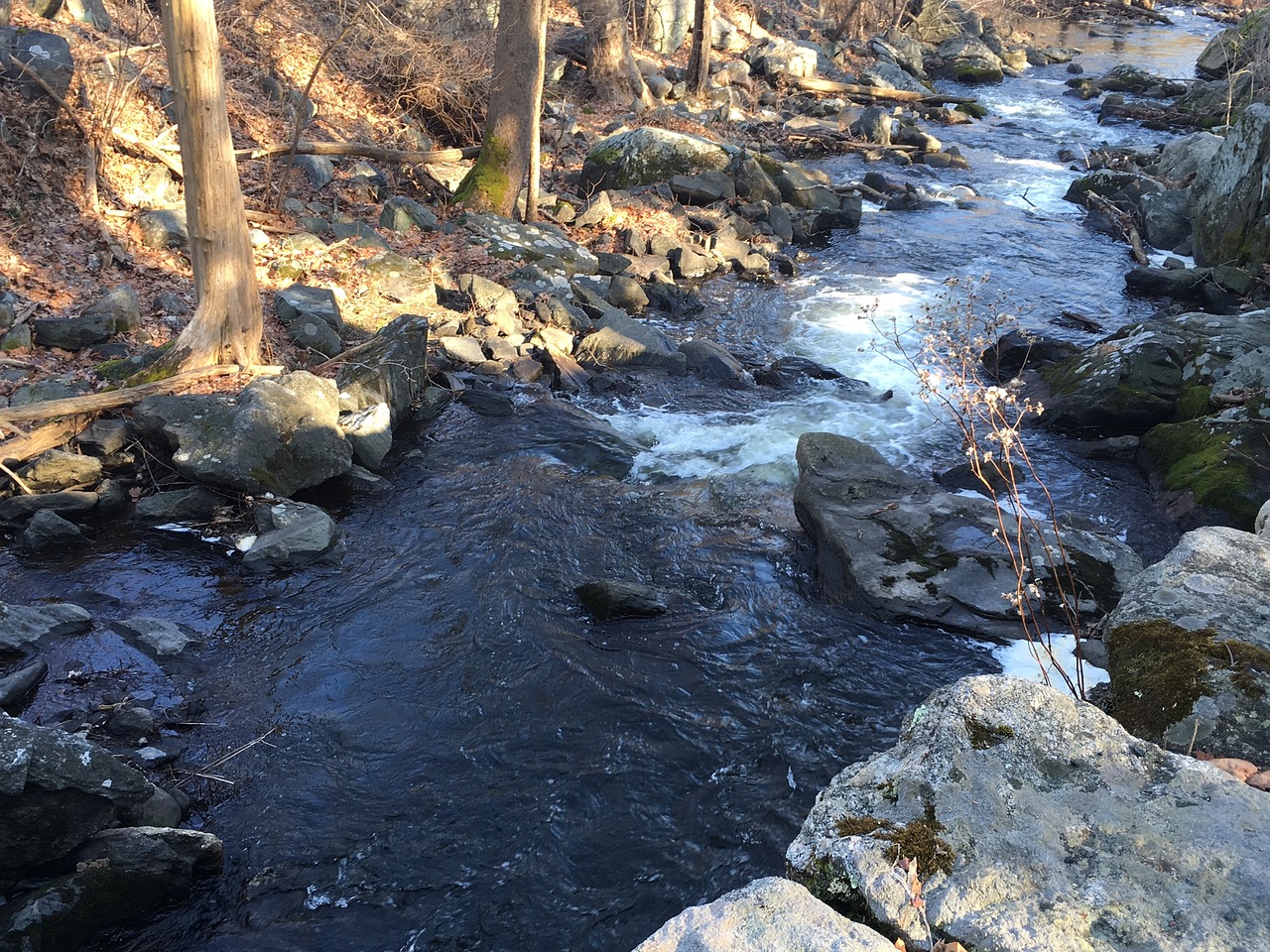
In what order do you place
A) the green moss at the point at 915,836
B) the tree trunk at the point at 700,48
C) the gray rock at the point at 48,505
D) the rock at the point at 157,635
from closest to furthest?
the green moss at the point at 915,836 < the rock at the point at 157,635 < the gray rock at the point at 48,505 < the tree trunk at the point at 700,48

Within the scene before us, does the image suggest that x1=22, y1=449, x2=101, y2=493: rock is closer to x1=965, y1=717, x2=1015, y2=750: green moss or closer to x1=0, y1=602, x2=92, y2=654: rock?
x1=0, y1=602, x2=92, y2=654: rock

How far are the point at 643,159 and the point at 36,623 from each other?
12.3 m

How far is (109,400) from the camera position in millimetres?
8086

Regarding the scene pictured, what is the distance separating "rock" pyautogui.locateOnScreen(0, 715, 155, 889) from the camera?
4289 millimetres

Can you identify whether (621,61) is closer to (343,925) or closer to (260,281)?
(260,281)

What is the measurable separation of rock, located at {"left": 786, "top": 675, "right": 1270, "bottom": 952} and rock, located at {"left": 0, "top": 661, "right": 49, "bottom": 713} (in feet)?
16.0

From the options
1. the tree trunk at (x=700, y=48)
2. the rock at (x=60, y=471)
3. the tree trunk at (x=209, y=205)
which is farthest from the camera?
the tree trunk at (x=700, y=48)

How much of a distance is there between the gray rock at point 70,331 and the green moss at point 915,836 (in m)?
8.76

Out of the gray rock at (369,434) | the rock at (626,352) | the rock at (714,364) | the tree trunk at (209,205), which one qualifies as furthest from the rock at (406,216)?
the gray rock at (369,434)

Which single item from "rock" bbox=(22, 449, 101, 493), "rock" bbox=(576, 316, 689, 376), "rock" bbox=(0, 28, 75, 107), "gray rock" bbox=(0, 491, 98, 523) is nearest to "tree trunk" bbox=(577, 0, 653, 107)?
"rock" bbox=(576, 316, 689, 376)

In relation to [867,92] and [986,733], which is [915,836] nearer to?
[986,733]

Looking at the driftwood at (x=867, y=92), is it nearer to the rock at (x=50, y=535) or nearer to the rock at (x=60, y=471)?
the rock at (x=60, y=471)

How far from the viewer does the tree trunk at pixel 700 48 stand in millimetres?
20750

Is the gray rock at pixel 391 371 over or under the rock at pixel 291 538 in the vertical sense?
over
